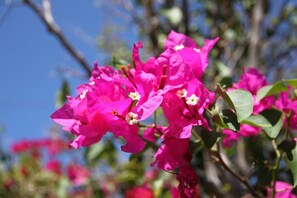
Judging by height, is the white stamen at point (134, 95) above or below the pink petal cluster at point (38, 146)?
above

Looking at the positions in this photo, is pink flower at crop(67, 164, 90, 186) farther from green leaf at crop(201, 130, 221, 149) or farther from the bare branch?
green leaf at crop(201, 130, 221, 149)

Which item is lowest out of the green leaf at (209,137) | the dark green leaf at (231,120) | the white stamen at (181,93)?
the green leaf at (209,137)

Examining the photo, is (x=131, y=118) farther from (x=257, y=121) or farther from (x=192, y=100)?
(x=257, y=121)

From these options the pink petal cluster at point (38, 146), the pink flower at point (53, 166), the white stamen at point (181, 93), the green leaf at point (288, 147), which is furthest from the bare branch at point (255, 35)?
the pink petal cluster at point (38, 146)

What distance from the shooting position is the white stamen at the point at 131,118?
678 millimetres

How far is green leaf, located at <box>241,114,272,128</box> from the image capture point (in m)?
0.76

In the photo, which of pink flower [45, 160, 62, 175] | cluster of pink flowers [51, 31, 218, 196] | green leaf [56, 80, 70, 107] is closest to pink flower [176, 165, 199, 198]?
cluster of pink flowers [51, 31, 218, 196]

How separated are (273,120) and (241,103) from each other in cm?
16

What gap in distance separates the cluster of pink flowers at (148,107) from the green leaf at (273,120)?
5.9 inches

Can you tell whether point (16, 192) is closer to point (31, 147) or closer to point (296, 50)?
point (31, 147)

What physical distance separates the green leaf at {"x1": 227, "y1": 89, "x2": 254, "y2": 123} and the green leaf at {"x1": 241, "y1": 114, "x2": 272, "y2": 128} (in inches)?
2.1

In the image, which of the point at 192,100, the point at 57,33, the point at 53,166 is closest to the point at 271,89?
the point at 192,100

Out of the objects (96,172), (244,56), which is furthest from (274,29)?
(96,172)

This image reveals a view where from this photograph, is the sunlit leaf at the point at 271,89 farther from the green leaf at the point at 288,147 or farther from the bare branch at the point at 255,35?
the bare branch at the point at 255,35
